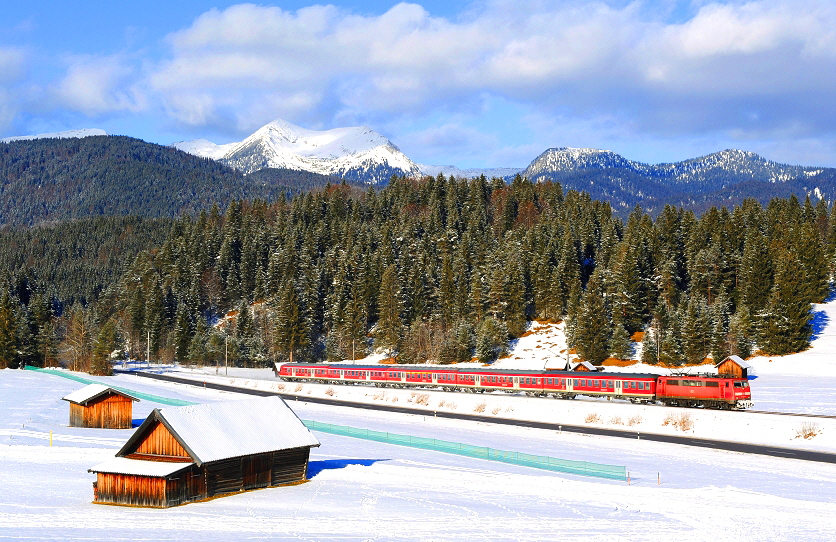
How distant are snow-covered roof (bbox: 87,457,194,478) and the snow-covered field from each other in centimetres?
167

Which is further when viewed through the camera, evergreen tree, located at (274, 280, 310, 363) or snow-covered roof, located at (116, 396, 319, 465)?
evergreen tree, located at (274, 280, 310, 363)

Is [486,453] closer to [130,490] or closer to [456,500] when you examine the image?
[456,500]

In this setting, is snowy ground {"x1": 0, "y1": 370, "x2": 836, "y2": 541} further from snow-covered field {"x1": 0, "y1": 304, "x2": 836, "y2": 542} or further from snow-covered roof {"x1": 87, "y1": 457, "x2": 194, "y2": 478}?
snow-covered roof {"x1": 87, "y1": 457, "x2": 194, "y2": 478}

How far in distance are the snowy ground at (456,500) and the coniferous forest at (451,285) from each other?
5523 centimetres

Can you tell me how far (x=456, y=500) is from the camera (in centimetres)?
3500

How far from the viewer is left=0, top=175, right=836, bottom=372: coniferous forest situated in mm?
103188

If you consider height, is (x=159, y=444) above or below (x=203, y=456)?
above

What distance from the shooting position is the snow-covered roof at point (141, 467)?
33469 mm

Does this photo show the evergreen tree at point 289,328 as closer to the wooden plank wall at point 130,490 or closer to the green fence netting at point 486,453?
the green fence netting at point 486,453

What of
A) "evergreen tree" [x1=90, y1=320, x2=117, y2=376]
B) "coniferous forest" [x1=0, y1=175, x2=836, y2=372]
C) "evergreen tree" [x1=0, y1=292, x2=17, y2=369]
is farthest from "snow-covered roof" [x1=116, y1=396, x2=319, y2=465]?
"evergreen tree" [x1=0, y1=292, x2=17, y2=369]

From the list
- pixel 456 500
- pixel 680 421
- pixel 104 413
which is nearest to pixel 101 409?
pixel 104 413

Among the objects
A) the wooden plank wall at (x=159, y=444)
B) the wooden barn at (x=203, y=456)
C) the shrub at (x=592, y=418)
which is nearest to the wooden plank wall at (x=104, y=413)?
the wooden barn at (x=203, y=456)

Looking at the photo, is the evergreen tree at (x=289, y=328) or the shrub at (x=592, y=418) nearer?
the shrub at (x=592, y=418)

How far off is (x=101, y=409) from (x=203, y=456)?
28.2m
